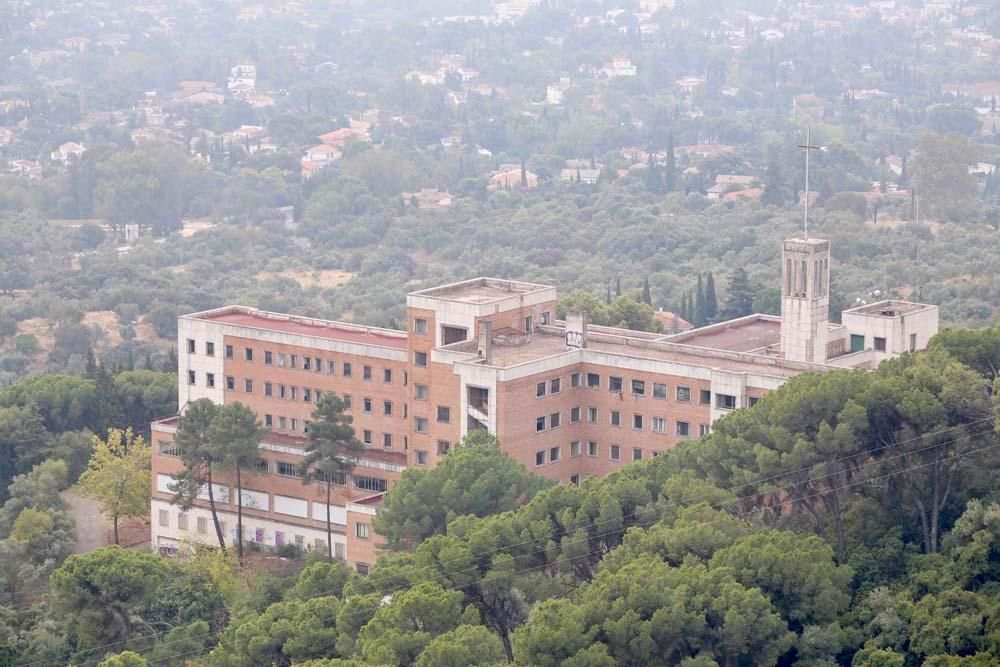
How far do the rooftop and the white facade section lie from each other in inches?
805

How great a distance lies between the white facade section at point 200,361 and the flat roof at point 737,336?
14.9 metres

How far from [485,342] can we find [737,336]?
36.1 feet

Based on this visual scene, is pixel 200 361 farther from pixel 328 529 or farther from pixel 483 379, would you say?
pixel 483 379

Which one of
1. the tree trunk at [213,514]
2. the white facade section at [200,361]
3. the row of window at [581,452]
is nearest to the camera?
the row of window at [581,452]

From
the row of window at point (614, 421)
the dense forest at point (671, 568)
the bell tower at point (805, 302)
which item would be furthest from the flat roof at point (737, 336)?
the dense forest at point (671, 568)

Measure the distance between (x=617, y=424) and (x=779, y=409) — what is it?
973cm

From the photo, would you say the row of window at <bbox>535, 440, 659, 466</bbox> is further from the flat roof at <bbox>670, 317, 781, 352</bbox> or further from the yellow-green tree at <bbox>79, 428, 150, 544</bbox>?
the yellow-green tree at <bbox>79, 428, 150, 544</bbox>

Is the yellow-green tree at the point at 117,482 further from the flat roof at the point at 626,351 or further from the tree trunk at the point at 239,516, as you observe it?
the flat roof at the point at 626,351

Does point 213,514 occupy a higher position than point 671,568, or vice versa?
point 671,568

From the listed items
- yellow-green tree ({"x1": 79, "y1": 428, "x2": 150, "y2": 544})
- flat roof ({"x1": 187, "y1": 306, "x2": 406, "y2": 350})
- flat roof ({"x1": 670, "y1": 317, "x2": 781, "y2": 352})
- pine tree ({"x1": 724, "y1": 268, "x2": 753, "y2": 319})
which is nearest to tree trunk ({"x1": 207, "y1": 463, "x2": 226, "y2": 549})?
yellow-green tree ({"x1": 79, "y1": 428, "x2": 150, "y2": 544})

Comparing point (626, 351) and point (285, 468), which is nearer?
point (626, 351)

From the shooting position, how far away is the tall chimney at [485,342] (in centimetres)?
7138

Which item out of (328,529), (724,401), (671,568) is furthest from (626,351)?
(671,568)

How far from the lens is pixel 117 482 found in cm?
7906
